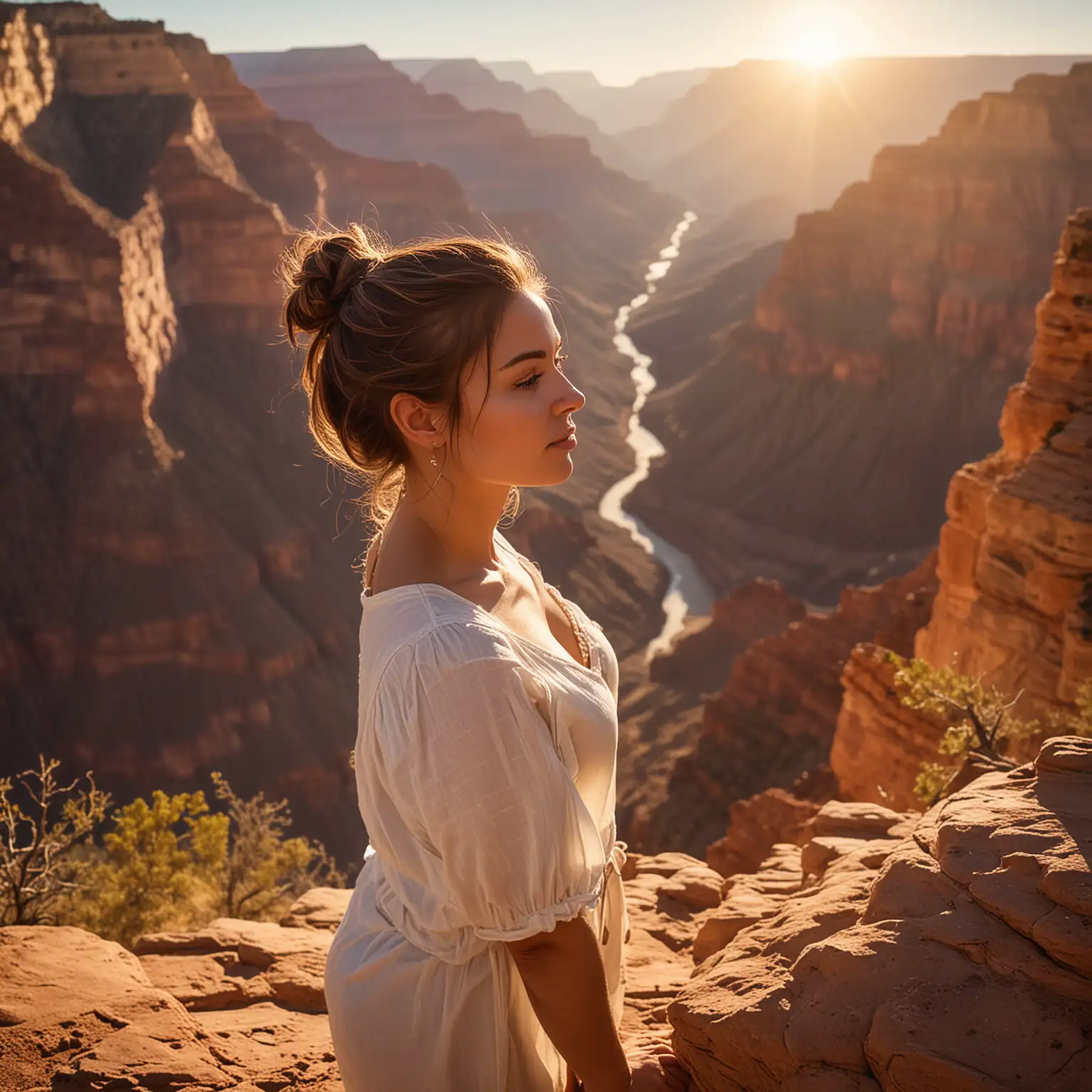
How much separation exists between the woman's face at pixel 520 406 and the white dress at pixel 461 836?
44 centimetres

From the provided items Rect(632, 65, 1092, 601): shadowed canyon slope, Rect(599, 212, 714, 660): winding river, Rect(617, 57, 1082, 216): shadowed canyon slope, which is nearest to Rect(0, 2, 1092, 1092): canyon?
Rect(632, 65, 1092, 601): shadowed canyon slope

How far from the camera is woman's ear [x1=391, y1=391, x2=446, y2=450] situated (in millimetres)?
3010

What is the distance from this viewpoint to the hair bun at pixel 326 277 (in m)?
3.08

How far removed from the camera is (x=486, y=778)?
2627mm

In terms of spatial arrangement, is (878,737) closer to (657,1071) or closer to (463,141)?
(657,1071)

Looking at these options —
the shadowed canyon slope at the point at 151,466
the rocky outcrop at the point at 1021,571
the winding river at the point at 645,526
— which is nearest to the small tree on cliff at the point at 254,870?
the rocky outcrop at the point at 1021,571

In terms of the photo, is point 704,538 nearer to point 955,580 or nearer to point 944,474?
point 944,474

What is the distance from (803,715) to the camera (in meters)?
22.8

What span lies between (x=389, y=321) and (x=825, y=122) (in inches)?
6526

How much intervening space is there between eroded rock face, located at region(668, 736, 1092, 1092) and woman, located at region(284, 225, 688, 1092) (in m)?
0.36

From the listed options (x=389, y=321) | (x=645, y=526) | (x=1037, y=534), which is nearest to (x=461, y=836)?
(x=389, y=321)

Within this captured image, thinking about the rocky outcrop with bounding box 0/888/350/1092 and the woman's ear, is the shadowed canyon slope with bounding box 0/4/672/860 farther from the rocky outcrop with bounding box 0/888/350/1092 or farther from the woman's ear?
the woman's ear

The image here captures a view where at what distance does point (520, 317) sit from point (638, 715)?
2838 centimetres

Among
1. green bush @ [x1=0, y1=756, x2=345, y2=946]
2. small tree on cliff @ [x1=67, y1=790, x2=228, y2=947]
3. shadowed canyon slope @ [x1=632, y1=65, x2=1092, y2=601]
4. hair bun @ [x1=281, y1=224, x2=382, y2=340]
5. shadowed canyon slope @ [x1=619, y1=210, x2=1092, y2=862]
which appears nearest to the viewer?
hair bun @ [x1=281, y1=224, x2=382, y2=340]
